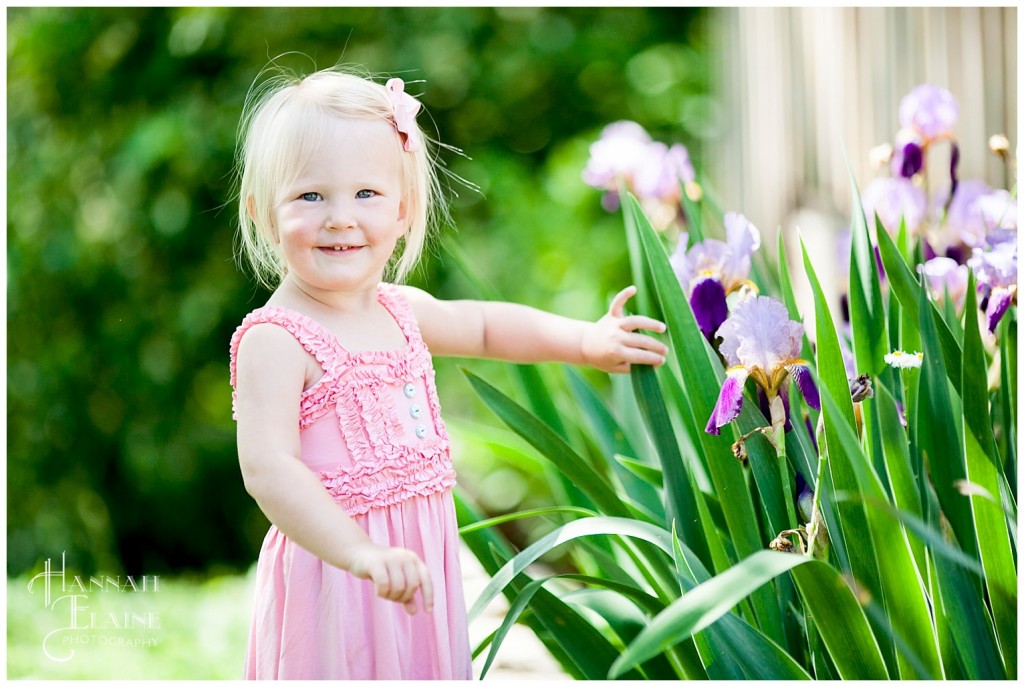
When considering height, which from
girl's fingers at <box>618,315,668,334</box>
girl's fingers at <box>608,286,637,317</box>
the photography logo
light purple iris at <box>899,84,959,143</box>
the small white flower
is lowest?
the photography logo

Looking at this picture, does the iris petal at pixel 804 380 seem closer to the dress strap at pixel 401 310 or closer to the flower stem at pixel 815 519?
the flower stem at pixel 815 519

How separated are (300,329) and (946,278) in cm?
81

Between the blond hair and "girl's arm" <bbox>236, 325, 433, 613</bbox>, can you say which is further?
the blond hair

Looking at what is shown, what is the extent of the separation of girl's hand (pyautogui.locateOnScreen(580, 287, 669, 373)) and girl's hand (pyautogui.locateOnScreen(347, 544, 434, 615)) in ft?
1.46

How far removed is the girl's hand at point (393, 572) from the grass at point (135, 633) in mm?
576

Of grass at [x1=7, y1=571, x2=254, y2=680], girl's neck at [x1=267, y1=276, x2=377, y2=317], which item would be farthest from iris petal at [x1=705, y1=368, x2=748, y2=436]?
grass at [x1=7, y1=571, x2=254, y2=680]

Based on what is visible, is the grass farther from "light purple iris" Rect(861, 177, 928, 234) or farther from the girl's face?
"light purple iris" Rect(861, 177, 928, 234)

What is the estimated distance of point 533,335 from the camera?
1328 mm

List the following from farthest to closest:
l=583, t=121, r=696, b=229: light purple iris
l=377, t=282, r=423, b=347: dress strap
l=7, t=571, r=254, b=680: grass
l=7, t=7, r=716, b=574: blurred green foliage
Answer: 1. l=7, t=7, r=716, b=574: blurred green foliage
2. l=583, t=121, r=696, b=229: light purple iris
3. l=7, t=571, r=254, b=680: grass
4. l=377, t=282, r=423, b=347: dress strap

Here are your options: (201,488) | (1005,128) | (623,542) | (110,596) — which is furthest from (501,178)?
(623,542)

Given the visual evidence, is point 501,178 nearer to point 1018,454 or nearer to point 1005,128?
point 1005,128

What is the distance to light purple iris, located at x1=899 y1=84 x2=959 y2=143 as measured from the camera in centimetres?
145

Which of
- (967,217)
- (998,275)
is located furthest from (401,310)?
(967,217)

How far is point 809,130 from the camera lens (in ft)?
10.2
